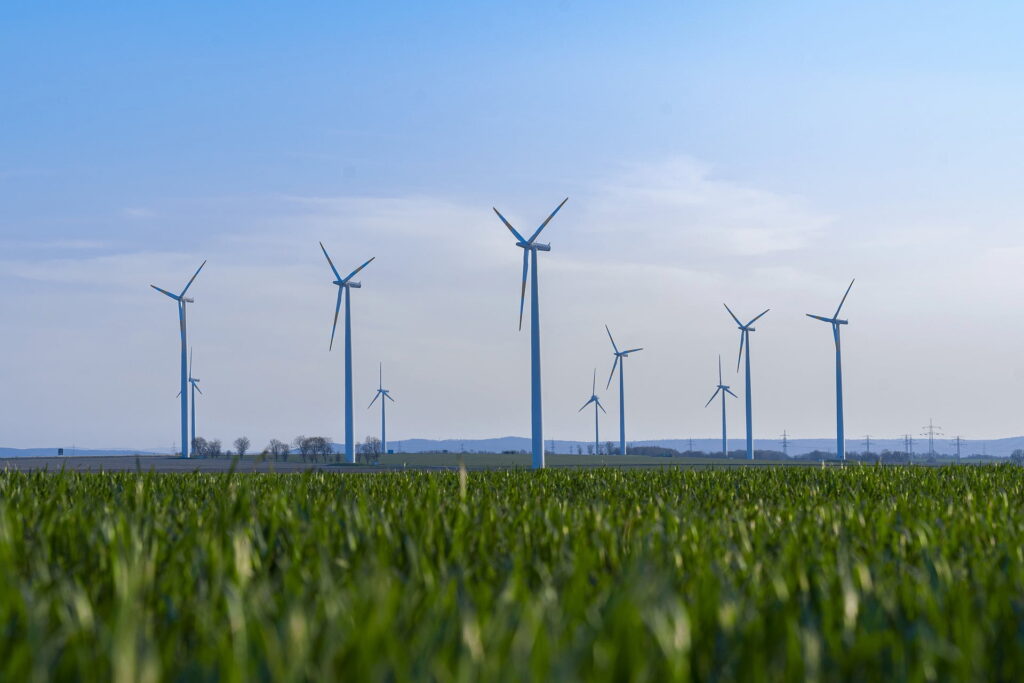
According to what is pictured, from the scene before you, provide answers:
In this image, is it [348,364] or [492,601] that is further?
[348,364]

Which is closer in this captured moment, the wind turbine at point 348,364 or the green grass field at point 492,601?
the green grass field at point 492,601

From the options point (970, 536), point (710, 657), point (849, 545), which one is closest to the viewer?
point (710, 657)

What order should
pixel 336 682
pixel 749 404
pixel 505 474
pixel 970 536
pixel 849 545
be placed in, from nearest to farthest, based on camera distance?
pixel 336 682 < pixel 849 545 < pixel 970 536 < pixel 505 474 < pixel 749 404

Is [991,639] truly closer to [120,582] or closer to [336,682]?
[336,682]

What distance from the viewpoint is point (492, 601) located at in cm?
461

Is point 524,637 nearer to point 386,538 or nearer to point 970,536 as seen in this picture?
point 386,538

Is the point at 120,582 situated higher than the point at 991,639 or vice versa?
the point at 120,582

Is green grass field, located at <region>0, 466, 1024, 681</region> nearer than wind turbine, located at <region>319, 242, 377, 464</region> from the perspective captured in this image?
Yes

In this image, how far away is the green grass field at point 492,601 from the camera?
9.90ft

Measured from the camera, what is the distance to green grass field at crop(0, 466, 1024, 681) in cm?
302

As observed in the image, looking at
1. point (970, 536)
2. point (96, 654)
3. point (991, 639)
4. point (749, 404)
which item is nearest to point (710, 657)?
point (991, 639)

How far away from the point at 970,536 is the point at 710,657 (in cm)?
589

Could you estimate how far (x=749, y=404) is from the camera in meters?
99.4

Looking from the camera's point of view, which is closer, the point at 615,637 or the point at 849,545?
the point at 615,637
